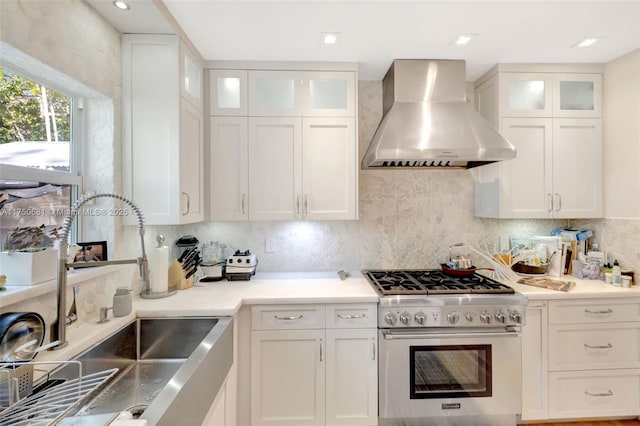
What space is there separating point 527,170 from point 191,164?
2641 mm

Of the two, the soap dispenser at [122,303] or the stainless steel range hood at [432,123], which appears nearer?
the soap dispenser at [122,303]

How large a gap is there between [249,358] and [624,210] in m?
3.03

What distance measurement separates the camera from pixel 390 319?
1847 millimetres

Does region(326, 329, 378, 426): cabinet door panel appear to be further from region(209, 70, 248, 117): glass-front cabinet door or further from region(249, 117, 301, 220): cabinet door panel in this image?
region(209, 70, 248, 117): glass-front cabinet door

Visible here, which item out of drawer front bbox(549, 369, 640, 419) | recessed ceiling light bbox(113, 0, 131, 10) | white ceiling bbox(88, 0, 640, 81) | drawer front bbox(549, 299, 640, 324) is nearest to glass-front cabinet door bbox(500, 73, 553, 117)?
white ceiling bbox(88, 0, 640, 81)

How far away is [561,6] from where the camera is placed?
163 centimetres

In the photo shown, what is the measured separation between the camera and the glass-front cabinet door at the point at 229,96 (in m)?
2.20

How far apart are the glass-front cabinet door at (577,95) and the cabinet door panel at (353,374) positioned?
2.39m

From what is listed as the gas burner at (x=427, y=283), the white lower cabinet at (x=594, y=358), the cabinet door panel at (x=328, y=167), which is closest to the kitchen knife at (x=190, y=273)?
the cabinet door panel at (x=328, y=167)

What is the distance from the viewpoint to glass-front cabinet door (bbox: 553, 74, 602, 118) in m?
2.31

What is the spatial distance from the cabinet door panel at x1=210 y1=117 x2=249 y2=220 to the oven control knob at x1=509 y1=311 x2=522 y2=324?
2002mm

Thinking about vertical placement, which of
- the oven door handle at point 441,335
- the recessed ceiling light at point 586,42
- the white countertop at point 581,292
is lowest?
the oven door handle at point 441,335

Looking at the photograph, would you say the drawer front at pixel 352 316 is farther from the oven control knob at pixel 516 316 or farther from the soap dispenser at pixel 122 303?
the soap dispenser at pixel 122 303

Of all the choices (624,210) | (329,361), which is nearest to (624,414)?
(624,210)
